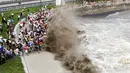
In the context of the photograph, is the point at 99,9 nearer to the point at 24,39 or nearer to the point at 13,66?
the point at 24,39

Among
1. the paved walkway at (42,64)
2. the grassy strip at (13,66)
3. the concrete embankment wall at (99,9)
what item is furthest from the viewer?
the concrete embankment wall at (99,9)

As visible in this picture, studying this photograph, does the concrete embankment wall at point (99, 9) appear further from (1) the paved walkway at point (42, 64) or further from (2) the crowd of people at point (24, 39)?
(1) the paved walkway at point (42, 64)

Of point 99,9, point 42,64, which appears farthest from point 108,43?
point 99,9

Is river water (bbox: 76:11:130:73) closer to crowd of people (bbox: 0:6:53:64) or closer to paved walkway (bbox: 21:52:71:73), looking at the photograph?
paved walkway (bbox: 21:52:71:73)

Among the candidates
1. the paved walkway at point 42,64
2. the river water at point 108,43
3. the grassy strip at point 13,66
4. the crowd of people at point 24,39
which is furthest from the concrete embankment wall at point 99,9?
the grassy strip at point 13,66

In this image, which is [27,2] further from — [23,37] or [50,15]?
[23,37]

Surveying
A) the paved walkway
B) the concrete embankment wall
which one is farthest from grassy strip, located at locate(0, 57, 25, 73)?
the concrete embankment wall
